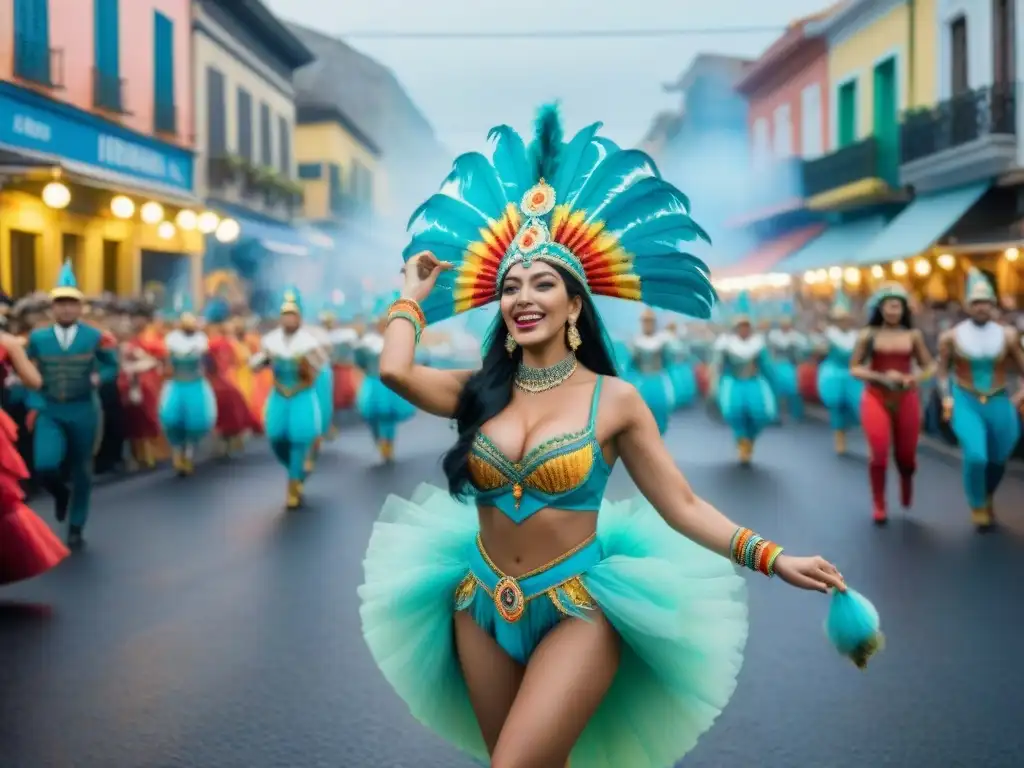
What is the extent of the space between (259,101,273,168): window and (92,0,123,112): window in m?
11.4

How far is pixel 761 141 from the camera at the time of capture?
42.2m

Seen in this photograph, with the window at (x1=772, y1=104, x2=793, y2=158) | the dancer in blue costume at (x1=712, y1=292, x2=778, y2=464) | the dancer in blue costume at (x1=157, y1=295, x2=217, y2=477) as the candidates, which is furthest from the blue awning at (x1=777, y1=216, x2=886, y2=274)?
the dancer in blue costume at (x1=157, y1=295, x2=217, y2=477)

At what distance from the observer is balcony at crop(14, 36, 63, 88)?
18.1 metres

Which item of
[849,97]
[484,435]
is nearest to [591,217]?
[484,435]

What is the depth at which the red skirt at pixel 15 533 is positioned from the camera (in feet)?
25.7

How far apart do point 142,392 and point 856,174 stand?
61.3 feet

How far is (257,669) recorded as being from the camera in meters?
6.30

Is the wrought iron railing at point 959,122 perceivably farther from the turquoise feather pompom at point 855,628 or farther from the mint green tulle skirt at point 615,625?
the turquoise feather pompom at point 855,628

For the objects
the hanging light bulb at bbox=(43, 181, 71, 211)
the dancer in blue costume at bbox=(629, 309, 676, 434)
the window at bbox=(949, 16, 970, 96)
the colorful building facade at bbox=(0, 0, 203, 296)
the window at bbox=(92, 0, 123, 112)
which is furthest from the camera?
the window at bbox=(949, 16, 970, 96)

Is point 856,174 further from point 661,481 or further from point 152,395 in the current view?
point 661,481

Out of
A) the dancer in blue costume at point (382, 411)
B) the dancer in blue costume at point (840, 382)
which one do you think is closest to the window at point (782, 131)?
the dancer in blue costume at point (840, 382)

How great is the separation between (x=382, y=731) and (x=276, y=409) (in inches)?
272

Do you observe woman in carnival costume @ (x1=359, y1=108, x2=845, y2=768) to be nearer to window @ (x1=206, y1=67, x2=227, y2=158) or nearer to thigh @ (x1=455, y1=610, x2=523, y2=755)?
thigh @ (x1=455, y1=610, x2=523, y2=755)

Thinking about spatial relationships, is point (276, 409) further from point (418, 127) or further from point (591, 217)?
point (418, 127)
